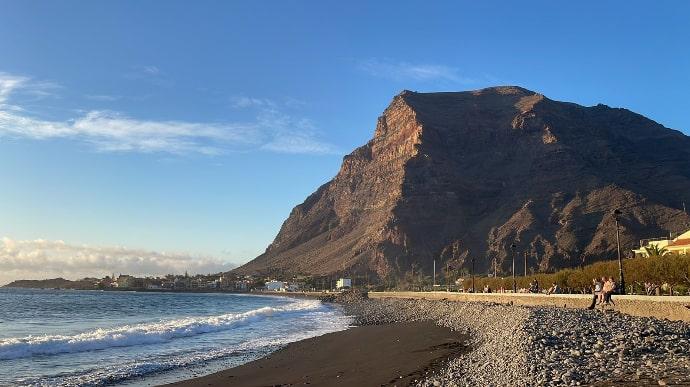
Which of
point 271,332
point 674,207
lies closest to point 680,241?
point 271,332

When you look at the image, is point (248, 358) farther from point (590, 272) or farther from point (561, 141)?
point (561, 141)

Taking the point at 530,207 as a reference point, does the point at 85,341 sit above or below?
below

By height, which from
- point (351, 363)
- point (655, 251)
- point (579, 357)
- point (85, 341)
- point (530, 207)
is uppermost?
point (530, 207)

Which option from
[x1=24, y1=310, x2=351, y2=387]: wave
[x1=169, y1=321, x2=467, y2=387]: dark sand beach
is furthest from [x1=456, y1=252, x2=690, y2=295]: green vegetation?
[x1=24, y1=310, x2=351, y2=387]: wave

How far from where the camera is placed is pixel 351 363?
19953 millimetres

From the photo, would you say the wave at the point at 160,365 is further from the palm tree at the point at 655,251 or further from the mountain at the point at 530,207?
the mountain at the point at 530,207

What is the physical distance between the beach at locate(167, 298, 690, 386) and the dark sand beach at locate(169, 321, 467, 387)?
3cm

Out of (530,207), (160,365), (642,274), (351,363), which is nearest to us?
(351,363)

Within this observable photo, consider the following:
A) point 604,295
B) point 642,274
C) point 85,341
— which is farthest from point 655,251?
point 85,341

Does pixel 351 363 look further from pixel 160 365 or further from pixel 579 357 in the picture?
pixel 579 357

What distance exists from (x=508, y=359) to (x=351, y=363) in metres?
6.72

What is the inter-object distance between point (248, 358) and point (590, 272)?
3360 centimetres

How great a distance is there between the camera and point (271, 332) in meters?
37.5

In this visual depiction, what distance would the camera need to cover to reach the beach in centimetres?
1166
